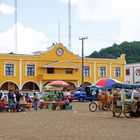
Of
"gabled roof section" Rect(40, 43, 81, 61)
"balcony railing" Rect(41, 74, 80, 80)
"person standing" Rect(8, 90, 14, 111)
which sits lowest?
"person standing" Rect(8, 90, 14, 111)

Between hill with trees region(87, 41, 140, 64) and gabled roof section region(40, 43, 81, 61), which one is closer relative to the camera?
gabled roof section region(40, 43, 81, 61)

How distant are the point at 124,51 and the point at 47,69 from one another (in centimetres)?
5151

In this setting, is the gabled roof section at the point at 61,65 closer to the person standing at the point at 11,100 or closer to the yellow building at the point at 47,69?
the yellow building at the point at 47,69

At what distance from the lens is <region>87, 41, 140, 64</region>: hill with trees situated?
113 meters

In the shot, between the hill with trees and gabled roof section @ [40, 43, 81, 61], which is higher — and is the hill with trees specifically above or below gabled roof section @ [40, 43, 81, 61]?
above

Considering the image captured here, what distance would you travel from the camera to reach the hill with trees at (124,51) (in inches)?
4436

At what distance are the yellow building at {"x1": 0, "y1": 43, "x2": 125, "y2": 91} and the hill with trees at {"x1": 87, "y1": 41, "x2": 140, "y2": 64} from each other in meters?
40.2

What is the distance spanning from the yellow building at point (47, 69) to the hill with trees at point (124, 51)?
40232 mm

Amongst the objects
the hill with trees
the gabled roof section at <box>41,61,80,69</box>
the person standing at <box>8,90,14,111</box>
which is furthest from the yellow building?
the hill with trees

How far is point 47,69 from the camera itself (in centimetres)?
6638

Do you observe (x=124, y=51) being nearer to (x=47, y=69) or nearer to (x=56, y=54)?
(x=56, y=54)

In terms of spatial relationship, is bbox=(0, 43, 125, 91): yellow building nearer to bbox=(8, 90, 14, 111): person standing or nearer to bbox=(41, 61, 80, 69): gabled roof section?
bbox=(41, 61, 80, 69): gabled roof section

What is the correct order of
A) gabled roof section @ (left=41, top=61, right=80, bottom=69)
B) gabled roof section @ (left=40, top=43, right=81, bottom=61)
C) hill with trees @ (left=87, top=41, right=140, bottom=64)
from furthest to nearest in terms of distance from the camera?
hill with trees @ (left=87, top=41, right=140, bottom=64)
gabled roof section @ (left=40, top=43, right=81, bottom=61)
gabled roof section @ (left=41, top=61, right=80, bottom=69)

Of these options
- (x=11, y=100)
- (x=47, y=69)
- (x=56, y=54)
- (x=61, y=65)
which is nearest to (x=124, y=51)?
(x=56, y=54)
